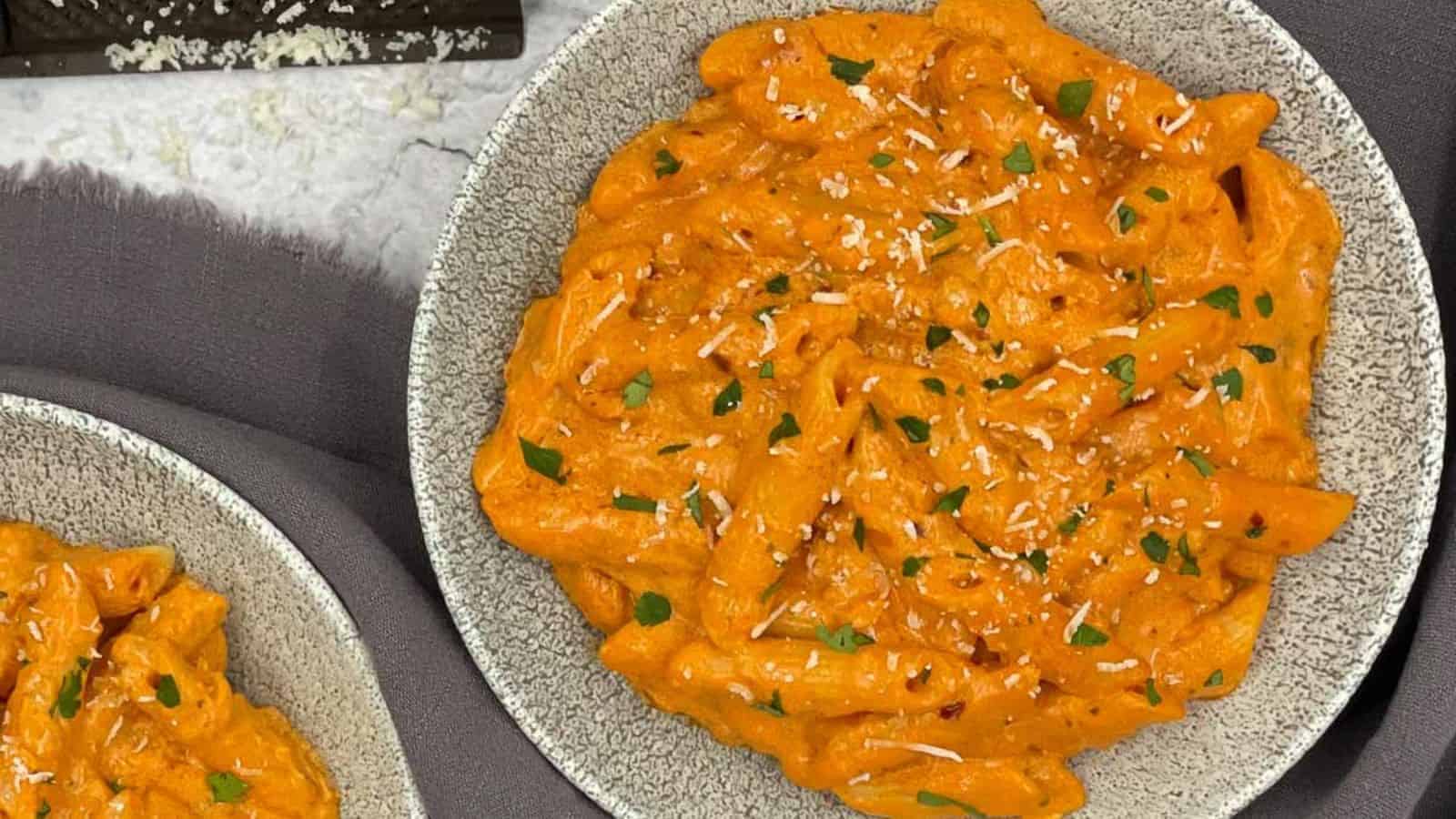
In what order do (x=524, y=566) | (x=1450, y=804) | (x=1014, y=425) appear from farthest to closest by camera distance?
(x=1450, y=804)
(x=524, y=566)
(x=1014, y=425)

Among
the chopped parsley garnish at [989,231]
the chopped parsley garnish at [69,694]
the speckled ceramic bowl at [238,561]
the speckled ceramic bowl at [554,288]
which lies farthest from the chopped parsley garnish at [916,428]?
the chopped parsley garnish at [69,694]

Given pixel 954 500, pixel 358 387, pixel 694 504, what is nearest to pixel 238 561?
pixel 358 387

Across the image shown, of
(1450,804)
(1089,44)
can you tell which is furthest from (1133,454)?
(1450,804)

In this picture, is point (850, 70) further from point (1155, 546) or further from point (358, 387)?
point (358, 387)

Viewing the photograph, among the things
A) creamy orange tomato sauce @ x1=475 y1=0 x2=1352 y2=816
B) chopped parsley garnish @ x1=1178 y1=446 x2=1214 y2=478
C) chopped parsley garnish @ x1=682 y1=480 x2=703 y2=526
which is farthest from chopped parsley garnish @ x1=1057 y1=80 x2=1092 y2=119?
chopped parsley garnish @ x1=682 y1=480 x2=703 y2=526

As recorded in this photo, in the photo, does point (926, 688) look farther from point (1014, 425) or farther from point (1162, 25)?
point (1162, 25)

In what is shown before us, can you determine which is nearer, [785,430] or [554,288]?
[785,430]

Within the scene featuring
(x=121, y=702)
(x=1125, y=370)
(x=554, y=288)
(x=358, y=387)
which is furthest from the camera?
(x=358, y=387)
